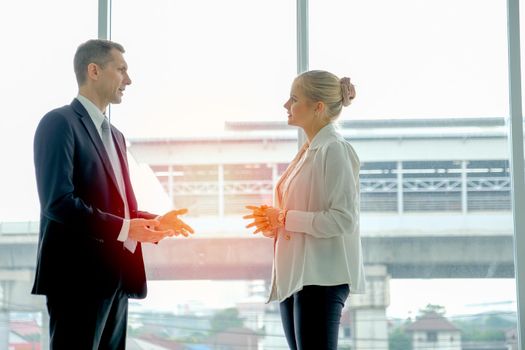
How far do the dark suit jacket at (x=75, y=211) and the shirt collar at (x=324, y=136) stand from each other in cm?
73

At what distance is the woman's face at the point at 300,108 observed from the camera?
2861 mm

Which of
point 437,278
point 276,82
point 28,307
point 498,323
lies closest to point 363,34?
point 276,82

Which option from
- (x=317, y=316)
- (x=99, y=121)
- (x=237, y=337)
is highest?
(x=99, y=121)

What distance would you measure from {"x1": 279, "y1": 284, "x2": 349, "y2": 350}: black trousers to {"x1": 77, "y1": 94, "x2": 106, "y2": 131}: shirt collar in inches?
35.9

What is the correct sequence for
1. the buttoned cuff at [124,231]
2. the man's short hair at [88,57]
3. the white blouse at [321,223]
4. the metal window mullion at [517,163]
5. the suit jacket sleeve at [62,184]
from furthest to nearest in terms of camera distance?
1. the metal window mullion at [517,163]
2. the man's short hair at [88,57]
3. the white blouse at [321,223]
4. the buttoned cuff at [124,231]
5. the suit jacket sleeve at [62,184]

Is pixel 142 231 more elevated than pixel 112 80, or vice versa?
pixel 112 80

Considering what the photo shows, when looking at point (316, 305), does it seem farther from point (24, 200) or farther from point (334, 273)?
point (24, 200)

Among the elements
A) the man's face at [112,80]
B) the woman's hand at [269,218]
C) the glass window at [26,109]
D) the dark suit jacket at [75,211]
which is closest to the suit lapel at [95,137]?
the dark suit jacket at [75,211]

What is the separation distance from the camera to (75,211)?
8.02 ft

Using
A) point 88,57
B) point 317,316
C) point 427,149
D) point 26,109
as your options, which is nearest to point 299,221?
point 317,316

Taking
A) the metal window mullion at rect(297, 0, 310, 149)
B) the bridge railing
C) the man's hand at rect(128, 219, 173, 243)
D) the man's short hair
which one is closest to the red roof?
the bridge railing

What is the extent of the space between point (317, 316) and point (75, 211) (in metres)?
0.87

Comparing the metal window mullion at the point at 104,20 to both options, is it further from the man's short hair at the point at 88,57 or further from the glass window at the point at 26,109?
the man's short hair at the point at 88,57

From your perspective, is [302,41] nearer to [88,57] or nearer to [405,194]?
[405,194]
